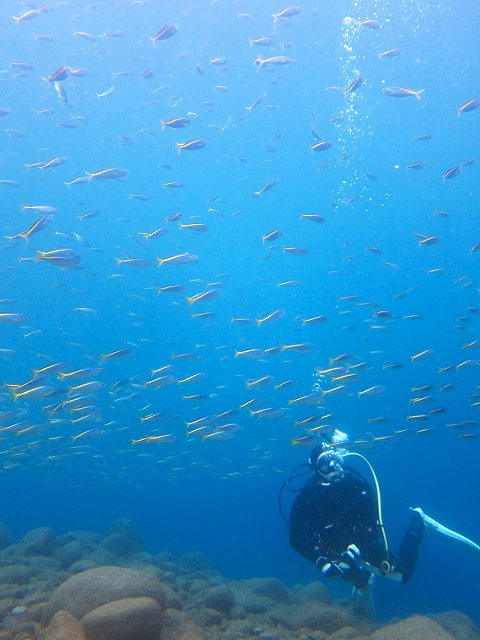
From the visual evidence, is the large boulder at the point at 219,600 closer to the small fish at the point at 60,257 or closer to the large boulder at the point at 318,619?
the large boulder at the point at 318,619

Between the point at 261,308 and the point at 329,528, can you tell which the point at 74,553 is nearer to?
the point at 329,528

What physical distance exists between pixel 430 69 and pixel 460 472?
31523 mm

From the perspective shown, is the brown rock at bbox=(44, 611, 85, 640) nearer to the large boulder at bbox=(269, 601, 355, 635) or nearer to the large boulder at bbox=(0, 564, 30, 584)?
the large boulder at bbox=(0, 564, 30, 584)

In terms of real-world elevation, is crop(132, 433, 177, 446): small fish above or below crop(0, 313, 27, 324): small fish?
below

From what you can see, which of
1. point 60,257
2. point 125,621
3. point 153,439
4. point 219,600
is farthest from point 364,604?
point 60,257

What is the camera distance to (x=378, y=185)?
34.0 m

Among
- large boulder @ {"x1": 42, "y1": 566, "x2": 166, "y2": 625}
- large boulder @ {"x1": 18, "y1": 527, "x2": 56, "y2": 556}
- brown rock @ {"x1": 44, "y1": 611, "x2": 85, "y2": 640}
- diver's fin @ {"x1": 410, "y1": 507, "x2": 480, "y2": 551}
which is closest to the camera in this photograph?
brown rock @ {"x1": 44, "y1": 611, "x2": 85, "y2": 640}

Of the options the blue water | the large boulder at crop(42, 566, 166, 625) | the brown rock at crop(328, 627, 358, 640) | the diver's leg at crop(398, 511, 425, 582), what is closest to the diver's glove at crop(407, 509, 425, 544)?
the diver's leg at crop(398, 511, 425, 582)

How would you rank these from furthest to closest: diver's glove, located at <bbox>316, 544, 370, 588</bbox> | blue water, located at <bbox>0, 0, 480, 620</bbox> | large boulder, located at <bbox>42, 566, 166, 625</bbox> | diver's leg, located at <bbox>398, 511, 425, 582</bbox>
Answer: blue water, located at <bbox>0, 0, 480, 620</bbox>, diver's leg, located at <bbox>398, 511, 425, 582</bbox>, large boulder, located at <bbox>42, 566, 166, 625</bbox>, diver's glove, located at <bbox>316, 544, 370, 588</bbox>

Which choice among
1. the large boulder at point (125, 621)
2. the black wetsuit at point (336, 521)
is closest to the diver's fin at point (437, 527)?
the black wetsuit at point (336, 521)

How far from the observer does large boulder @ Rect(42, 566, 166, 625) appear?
21.0 feet

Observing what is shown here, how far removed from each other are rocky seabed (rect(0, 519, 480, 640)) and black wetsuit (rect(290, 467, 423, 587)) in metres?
1.46

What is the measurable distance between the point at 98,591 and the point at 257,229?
1453 inches

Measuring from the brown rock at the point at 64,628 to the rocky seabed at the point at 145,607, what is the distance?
0.5 inches
